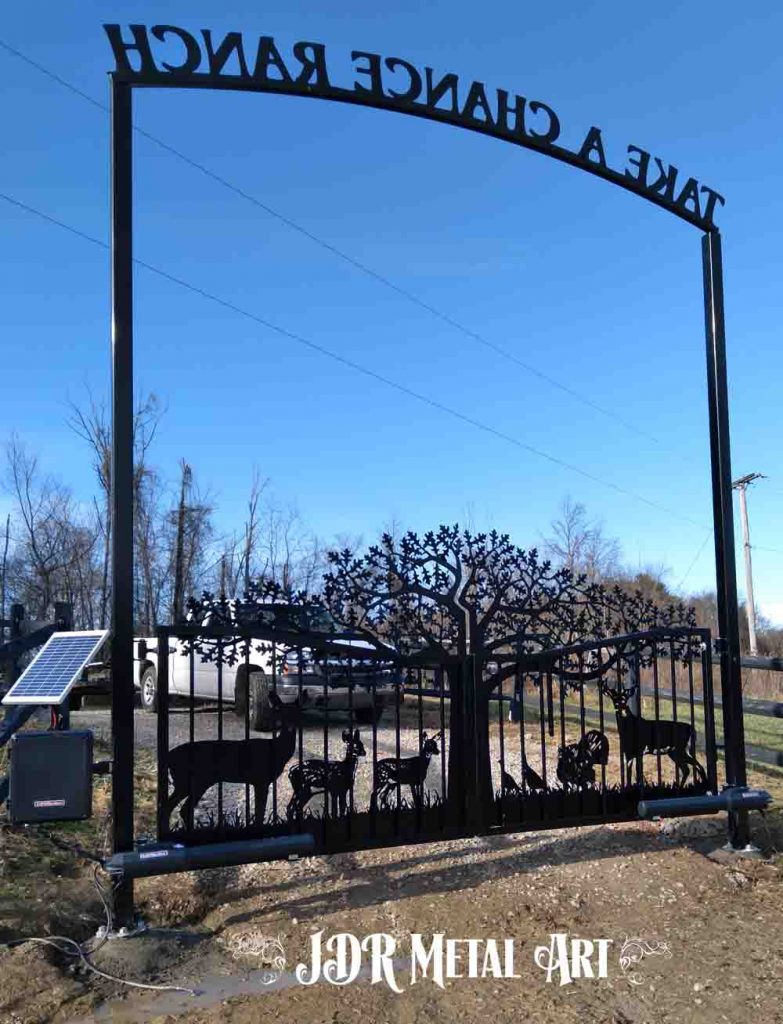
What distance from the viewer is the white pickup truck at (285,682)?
14.7 ft

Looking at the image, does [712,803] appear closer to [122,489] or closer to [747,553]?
[122,489]

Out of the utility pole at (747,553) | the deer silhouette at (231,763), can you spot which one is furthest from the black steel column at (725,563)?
the utility pole at (747,553)

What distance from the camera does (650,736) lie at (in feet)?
17.6

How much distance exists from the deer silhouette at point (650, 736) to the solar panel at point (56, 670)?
10.2 ft

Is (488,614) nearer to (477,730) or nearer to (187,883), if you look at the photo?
(477,730)

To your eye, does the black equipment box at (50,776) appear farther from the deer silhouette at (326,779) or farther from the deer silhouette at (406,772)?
the deer silhouette at (406,772)

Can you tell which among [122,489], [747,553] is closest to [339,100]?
[122,489]

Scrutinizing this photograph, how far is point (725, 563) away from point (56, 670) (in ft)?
13.4

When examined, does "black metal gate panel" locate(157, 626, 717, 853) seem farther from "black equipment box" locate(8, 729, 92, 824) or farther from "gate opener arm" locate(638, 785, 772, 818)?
"black equipment box" locate(8, 729, 92, 824)

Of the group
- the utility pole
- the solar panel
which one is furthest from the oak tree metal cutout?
the utility pole

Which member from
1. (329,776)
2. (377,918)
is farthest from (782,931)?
(329,776)

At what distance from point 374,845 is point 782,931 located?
2.01 m

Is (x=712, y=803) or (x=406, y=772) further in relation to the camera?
(x=712, y=803)

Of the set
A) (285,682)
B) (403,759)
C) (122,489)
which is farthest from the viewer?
(285,682)
